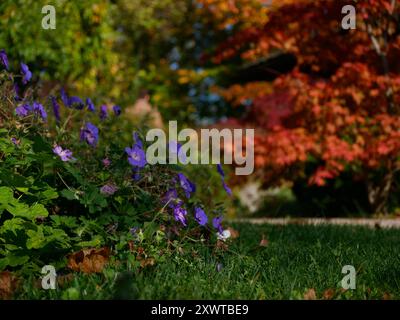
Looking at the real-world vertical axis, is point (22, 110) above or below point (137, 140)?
above

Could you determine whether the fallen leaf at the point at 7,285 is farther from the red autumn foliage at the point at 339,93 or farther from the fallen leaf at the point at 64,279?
the red autumn foliage at the point at 339,93

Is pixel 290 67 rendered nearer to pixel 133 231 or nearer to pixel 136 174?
pixel 136 174

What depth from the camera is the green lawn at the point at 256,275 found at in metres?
2.42

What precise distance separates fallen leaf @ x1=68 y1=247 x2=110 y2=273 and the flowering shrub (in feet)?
0.16

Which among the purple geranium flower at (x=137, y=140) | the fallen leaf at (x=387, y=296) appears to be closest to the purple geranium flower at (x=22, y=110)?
the purple geranium flower at (x=137, y=140)

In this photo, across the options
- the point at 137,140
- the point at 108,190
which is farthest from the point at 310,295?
the point at 137,140

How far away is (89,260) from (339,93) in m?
4.97

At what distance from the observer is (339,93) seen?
7.05 m

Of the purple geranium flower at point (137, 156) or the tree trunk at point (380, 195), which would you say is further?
the tree trunk at point (380, 195)

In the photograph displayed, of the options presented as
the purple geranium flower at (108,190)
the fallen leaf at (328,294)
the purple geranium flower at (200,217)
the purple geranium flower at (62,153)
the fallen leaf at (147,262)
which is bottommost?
the fallen leaf at (328,294)

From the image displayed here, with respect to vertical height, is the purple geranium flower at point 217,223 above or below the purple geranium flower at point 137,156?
below

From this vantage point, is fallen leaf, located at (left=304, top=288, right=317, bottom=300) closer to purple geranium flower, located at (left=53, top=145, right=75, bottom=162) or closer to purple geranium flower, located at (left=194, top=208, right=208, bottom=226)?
purple geranium flower, located at (left=194, top=208, right=208, bottom=226)

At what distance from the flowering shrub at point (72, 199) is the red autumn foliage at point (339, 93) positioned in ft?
12.2

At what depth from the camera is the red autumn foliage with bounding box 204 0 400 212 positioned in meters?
7.01
